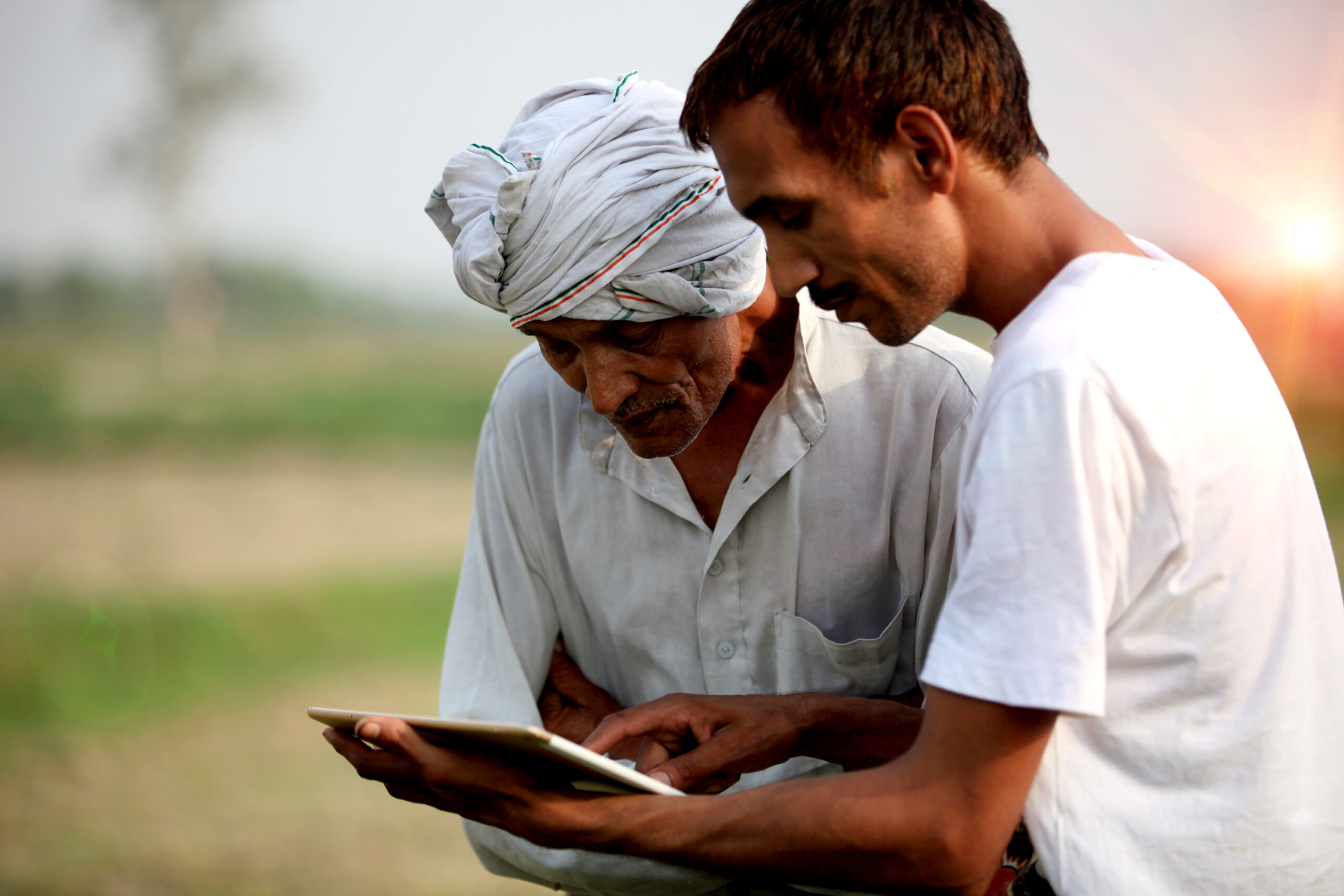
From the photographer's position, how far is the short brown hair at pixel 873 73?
1279 millimetres

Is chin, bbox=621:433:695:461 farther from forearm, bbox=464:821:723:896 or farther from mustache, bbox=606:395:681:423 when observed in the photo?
forearm, bbox=464:821:723:896

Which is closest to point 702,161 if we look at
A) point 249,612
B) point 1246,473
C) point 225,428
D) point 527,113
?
point 527,113

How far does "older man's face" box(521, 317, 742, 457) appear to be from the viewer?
1.87 m

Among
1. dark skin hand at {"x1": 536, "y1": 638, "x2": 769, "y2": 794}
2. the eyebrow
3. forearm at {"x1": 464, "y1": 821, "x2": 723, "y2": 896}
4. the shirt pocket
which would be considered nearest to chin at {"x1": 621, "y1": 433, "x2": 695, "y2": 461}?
the shirt pocket

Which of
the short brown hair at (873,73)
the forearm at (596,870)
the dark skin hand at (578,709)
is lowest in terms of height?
the forearm at (596,870)

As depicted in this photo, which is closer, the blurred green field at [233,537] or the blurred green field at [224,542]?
the blurred green field at [233,537]

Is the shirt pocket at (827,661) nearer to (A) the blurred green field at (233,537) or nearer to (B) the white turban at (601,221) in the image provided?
(B) the white turban at (601,221)

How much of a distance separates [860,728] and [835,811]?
1.82 ft

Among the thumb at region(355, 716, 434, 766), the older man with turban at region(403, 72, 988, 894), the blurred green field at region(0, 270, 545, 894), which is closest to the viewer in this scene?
the thumb at region(355, 716, 434, 766)

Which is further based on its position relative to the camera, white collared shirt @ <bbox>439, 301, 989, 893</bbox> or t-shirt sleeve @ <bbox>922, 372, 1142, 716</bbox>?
white collared shirt @ <bbox>439, 301, 989, 893</bbox>

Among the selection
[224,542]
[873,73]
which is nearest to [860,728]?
[873,73]

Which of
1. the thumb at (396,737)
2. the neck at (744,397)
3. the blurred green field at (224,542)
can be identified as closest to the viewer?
the thumb at (396,737)

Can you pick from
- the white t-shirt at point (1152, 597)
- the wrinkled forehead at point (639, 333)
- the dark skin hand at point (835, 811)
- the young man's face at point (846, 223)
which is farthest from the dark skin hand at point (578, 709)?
the young man's face at point (846, 223)

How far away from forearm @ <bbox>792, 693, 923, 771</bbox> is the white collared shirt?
107mm
